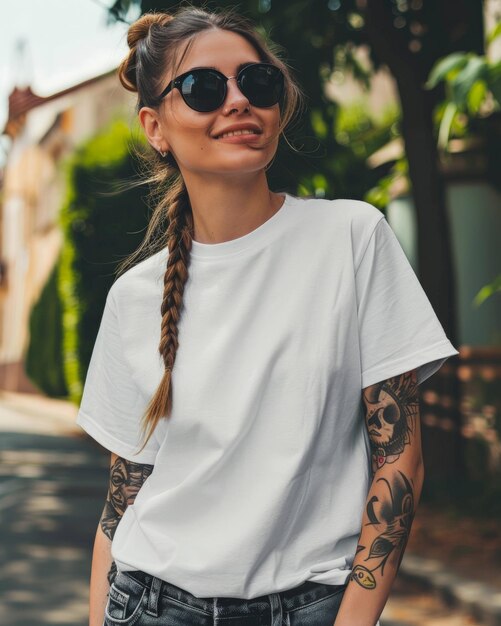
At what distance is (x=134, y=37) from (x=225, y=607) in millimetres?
1205

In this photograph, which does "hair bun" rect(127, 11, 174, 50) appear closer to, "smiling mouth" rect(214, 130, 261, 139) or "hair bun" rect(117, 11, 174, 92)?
"hair bun" rect(117, 11, 174, 92)

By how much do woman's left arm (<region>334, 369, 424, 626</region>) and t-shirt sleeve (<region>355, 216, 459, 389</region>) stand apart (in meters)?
0.04

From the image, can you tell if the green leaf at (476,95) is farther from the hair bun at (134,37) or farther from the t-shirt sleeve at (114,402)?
the t-shirt sleeve at (114,402)

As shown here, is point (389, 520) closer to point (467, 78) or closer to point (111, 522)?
point (111, 522)

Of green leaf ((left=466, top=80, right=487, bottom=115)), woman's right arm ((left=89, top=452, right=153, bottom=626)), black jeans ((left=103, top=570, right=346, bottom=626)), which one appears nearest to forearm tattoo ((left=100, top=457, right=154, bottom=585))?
woman's right arm ((left=89, top=452, right=153, bottom=626))

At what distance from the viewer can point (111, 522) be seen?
229 cm

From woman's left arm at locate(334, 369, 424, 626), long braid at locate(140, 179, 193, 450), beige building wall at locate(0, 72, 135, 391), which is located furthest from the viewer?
beige building wall at locate(0, 72, 135, 391)

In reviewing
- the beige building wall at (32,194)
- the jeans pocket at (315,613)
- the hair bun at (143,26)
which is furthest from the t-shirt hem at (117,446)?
the beige building wall at (32,194)

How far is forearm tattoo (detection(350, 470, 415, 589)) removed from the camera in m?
1.83

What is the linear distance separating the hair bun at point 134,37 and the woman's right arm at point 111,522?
831mm

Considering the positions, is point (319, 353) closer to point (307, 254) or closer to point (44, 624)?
point (307, 254)

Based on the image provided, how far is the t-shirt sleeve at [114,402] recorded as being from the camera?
2.19m

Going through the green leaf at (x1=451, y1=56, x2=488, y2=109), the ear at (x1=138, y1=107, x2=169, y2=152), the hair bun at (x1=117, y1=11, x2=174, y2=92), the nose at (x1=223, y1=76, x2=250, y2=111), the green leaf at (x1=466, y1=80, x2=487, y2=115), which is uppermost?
the hair bun at (x1=117, y1=11, x2=174, y2=92)

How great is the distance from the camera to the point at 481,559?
24.2 ft
